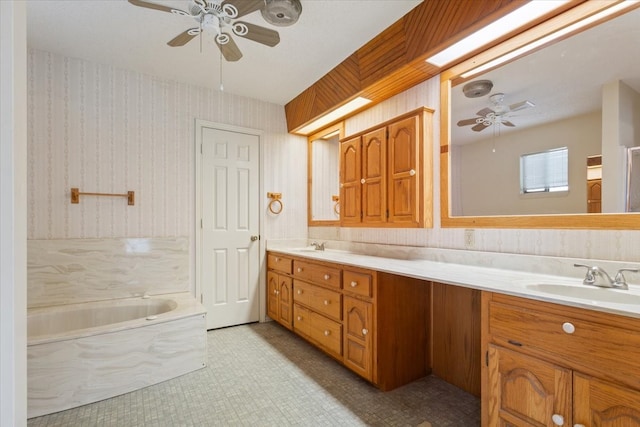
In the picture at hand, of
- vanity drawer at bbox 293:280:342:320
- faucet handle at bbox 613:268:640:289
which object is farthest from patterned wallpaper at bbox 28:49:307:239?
faucet handle at bbox 613:268:640:289

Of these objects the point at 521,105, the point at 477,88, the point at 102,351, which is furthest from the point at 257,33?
the point at 102,351

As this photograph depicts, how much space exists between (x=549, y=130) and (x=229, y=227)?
304 cm

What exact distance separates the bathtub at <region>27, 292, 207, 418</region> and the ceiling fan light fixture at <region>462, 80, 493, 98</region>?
2.71 metres

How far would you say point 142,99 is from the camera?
10.1 ft

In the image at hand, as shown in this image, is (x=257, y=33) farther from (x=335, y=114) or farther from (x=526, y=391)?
(x=526, y=391)

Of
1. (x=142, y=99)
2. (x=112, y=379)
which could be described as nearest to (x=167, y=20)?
(x=142, y=99)

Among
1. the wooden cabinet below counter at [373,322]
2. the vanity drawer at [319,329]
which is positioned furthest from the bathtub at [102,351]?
the wooden cabinet below counter at [373,322]

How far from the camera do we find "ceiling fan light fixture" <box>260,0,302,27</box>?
6.33ft

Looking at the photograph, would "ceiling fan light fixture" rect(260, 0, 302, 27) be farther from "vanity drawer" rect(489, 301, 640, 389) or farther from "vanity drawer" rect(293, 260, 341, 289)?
"vanity drawer" rect(489, 301, 640, 389)

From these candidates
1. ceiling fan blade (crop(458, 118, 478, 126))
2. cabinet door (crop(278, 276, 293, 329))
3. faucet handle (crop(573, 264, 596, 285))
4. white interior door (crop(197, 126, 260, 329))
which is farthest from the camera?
white interior door (crop(197, 126, 260, 329))

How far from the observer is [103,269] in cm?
286

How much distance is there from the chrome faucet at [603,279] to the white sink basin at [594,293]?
0.12 ft
